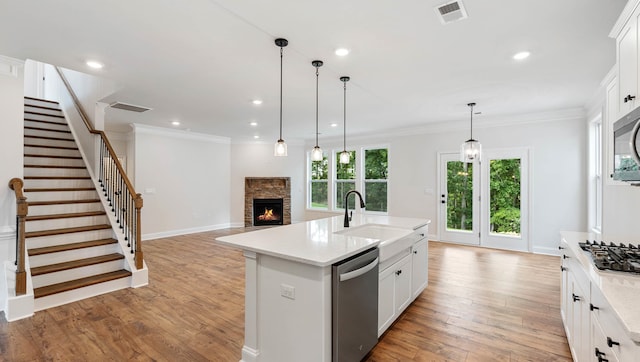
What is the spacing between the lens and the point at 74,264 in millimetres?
3645

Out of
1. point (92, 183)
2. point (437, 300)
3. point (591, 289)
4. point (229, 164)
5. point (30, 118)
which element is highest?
point (30, 118)

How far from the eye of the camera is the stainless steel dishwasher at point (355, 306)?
1.95m

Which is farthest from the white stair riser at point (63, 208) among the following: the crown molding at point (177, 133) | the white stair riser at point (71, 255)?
the crown molding at point (177, 133)

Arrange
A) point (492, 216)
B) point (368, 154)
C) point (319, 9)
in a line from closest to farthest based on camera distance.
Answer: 1. point (319, 9)
2. point (492, 216)
3. point (368, 154)

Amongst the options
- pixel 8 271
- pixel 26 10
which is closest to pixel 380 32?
pixel 26 10

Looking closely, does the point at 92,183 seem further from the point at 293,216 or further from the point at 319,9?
the point at 293,216

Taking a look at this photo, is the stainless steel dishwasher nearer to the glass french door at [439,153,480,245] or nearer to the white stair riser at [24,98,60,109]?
the glass french door at [439,153,480,245]

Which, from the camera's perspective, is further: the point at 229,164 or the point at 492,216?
the point at 229,164

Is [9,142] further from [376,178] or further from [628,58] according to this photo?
[376,178]

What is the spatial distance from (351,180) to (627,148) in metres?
6.62

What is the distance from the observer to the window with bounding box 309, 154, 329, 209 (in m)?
8.84

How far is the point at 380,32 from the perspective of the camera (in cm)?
254

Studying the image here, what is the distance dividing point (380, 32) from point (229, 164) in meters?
6.84

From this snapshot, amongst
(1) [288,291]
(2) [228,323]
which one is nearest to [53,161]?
(2) [228,323]
